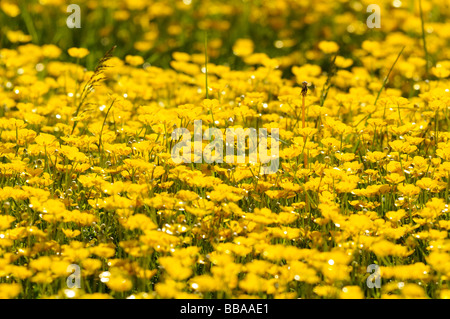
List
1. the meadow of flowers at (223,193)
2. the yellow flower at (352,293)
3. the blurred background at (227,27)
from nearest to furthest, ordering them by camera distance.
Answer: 1. the yellow flower at (352,293)
2. the meadow of flowers at (223,193)
3. the blurred background at (227,27)

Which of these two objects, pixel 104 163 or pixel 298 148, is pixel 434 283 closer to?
pixel 298 148

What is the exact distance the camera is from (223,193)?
8.35 feet

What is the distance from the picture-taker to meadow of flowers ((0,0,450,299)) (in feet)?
7.22

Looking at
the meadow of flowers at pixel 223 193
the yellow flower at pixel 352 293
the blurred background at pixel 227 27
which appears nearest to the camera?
the yellow flower at pixel 352 293

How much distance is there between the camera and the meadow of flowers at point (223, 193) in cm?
220

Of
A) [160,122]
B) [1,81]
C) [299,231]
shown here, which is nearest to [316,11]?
[1,81]

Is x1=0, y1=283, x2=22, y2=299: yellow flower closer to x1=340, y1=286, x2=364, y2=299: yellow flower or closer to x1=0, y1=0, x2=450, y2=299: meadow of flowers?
x1=0, y1=0, x2=450, y2=299: meadow of flowers

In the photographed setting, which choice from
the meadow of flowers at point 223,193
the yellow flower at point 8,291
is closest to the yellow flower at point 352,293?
the meadow of flowers at point 223,193

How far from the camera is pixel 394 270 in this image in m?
2.21

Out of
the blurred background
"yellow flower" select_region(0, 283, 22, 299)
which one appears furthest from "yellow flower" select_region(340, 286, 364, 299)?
the blurred background

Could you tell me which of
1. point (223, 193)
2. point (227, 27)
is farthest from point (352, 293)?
point (227, 27)

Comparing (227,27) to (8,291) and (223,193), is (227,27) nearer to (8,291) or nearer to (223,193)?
(223,193)

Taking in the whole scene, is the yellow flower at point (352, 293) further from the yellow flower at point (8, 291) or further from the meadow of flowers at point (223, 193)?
the yellow flower at point (8, 291)

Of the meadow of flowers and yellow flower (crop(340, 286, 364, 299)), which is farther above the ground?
the meadow of flowers
